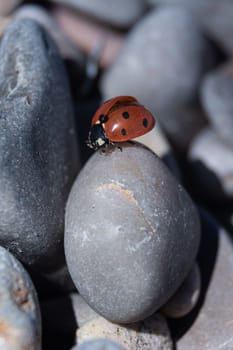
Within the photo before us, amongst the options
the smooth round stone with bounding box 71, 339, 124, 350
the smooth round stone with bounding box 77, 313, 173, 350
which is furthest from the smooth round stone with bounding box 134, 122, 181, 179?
the smooth round stone with bounding box 71, 339, 124, 350


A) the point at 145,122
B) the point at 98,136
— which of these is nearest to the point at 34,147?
the point at 98,136

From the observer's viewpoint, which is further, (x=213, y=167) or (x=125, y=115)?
(x=213, y=167)

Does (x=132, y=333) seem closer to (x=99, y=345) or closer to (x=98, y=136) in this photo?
(x=99, y=345)

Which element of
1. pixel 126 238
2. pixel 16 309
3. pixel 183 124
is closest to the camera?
pixel 16 309

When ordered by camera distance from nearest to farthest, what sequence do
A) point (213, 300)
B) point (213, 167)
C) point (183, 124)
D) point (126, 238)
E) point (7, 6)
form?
point (126, 238)
point (213, 300)
point (213, 167)
point (7, 6)
point (183, 124)

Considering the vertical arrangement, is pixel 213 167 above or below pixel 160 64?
below

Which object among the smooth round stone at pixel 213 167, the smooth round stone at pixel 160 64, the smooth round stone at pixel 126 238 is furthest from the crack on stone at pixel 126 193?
the smooth round stone at pixel 160 64

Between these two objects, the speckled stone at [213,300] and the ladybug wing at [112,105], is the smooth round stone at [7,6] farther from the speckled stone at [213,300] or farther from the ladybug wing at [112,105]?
the speckled stone at [213,300]
